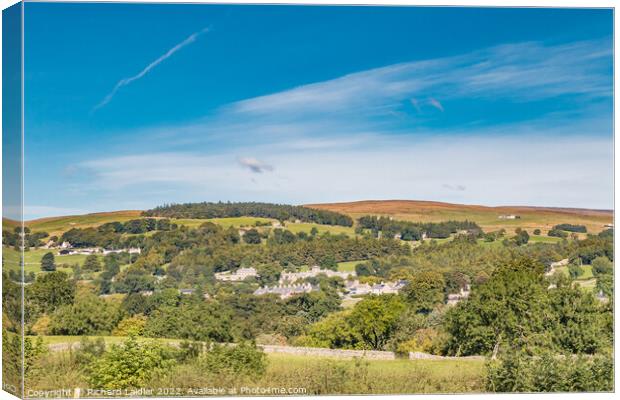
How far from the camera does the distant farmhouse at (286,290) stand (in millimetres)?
13430

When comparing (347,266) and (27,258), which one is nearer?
(27,258)

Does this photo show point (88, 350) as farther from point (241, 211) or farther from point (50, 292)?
point (241, 211)

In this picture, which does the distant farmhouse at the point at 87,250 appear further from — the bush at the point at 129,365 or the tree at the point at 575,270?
the tree at the point at 575,270

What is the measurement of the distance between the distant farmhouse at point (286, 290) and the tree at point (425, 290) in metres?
1.26

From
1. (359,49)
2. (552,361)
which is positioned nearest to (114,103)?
(359,49)

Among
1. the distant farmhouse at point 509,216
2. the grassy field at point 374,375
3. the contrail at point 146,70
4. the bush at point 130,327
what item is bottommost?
the grassy field at point 374,375

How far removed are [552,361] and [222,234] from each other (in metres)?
4.53

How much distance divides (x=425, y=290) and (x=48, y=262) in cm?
485

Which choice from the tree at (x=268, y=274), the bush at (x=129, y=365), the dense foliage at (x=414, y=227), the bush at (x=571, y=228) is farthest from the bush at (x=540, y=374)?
the bush at (x=129, y=365)

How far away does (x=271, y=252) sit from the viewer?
1363 cm

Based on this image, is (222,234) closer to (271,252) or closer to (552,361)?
(271,252)

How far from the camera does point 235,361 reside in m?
12.6

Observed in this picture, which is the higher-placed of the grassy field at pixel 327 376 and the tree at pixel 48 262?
the tree at pixel 48 262

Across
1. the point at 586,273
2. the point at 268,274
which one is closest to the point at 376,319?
the point at 268,274
